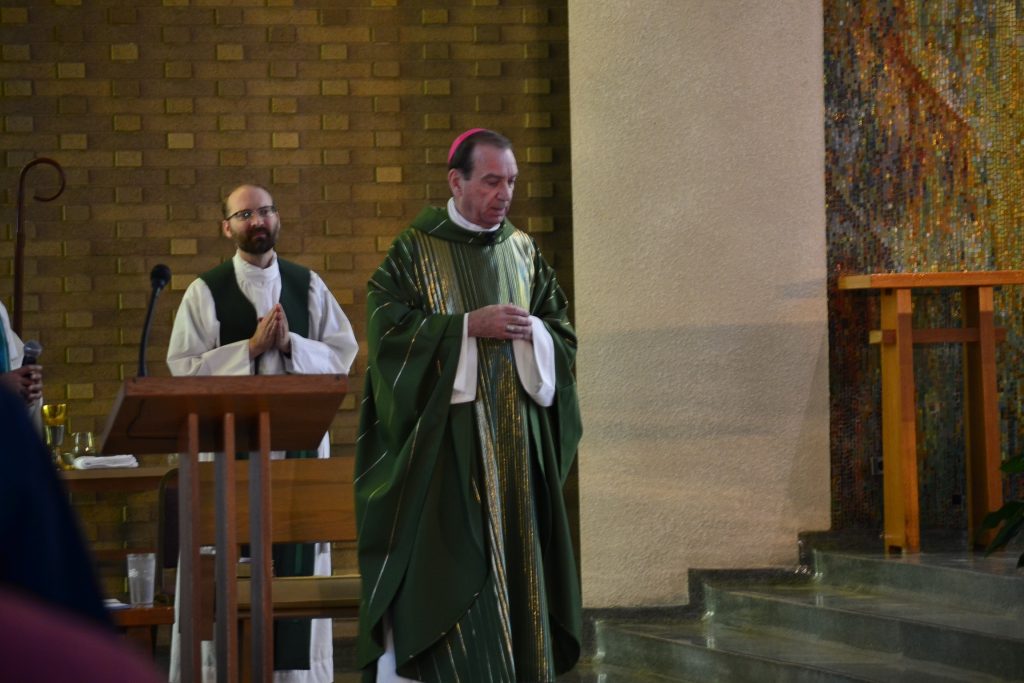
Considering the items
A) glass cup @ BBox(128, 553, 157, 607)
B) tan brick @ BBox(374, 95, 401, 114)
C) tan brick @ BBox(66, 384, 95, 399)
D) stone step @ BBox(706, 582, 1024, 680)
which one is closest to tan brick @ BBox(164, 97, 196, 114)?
tan brick @ BBox(374, 95, 401, 114)

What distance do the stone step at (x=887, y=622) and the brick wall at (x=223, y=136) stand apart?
219 centimetres

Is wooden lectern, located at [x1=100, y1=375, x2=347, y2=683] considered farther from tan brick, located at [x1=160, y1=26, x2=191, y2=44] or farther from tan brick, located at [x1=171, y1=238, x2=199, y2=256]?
tan brick, located at [x1=160, y1=26, x2=191, y2=44]

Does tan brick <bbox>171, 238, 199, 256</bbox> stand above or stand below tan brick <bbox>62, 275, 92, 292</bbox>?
above

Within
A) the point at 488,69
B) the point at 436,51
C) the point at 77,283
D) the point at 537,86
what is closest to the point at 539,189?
the point at 537,86

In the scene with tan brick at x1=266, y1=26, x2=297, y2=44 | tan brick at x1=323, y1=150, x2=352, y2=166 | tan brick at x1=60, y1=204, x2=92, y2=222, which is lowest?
tan brick at x1=60, y1=204, x2=92, y2=222

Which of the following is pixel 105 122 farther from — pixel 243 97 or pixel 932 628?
pixel 932 628

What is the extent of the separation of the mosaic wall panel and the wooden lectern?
3.97 metres

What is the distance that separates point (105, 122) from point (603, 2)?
8.58ft

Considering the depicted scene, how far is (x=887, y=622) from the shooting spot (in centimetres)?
490

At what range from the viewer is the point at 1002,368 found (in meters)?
6.47

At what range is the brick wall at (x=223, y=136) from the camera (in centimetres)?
700

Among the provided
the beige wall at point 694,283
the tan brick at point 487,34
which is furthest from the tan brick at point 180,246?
the beige wall at point 694,283

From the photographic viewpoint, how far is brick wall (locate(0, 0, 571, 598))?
6996 mm

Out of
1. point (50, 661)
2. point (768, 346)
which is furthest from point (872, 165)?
point (50, 661)
